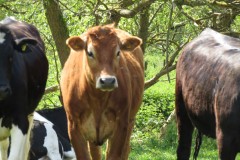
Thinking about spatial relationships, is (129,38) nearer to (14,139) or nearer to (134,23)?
(14,139)

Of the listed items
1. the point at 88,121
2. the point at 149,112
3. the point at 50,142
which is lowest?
the point at 149,112

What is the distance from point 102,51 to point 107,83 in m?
0.58

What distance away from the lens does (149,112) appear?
20250 millimetres

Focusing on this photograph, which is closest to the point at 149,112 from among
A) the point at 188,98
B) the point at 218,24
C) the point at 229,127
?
the point at 218,24

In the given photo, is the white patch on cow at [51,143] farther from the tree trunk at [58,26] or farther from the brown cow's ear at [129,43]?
the tree trunk at [58,26]

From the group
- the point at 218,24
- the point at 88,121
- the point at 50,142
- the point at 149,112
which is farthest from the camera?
the point at 149,112

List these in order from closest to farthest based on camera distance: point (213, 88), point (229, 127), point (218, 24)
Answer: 1. point (229, 127)
2. point (213, 88)
3. point (218, 24)

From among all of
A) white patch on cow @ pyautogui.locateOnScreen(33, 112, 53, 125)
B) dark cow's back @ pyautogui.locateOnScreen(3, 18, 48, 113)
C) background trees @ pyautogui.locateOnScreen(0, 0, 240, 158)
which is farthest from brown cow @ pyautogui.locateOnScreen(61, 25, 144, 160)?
background trees @ pyautogui.locateOnScreen(0, 0, 240, 158)

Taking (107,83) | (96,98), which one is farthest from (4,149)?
(107,83)

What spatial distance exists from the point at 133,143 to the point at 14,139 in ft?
24.0

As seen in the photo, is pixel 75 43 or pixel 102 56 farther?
pixel 75 43

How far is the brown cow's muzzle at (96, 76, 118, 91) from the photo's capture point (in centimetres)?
807

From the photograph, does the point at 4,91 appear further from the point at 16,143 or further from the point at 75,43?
the point at 75,43

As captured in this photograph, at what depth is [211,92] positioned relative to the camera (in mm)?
8422
